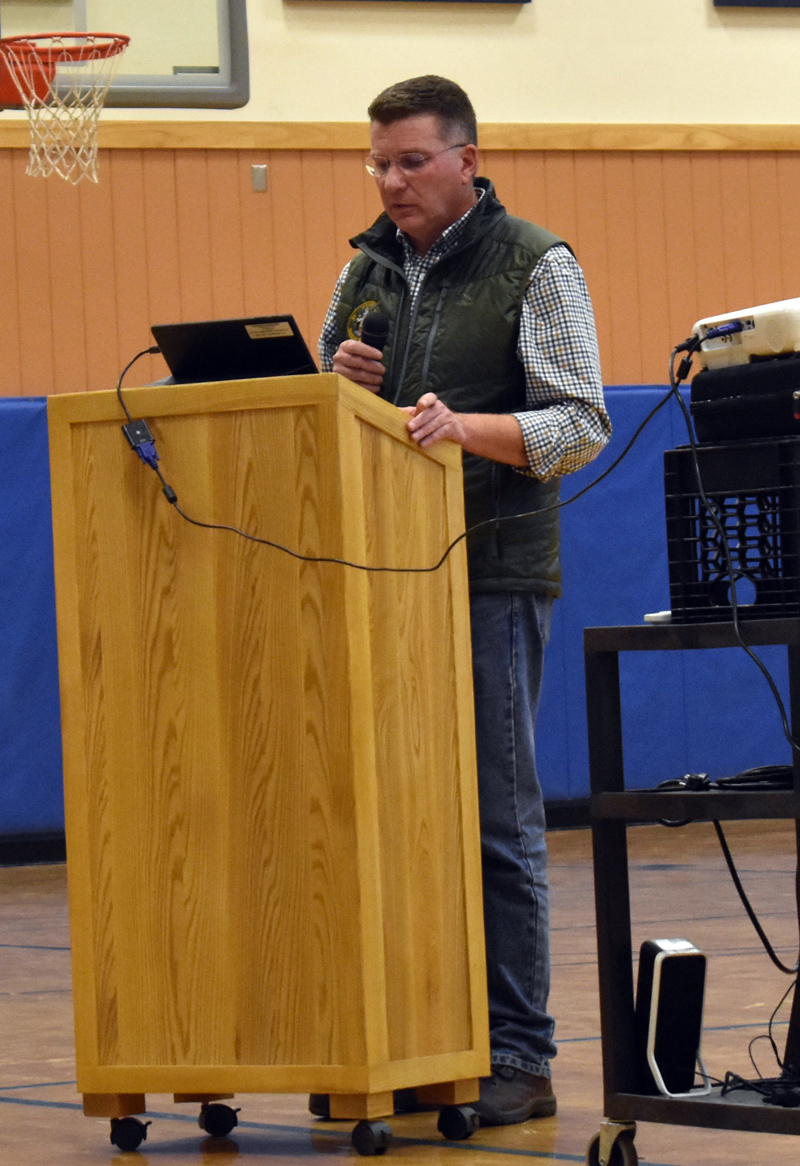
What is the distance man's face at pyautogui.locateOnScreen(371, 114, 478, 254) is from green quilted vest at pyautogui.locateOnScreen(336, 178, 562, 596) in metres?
0.05

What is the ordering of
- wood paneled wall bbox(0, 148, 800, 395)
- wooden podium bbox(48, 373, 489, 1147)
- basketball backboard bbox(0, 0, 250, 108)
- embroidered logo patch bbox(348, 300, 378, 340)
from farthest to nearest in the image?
wood paneled wall bbox(0, 148, 800, 395)
basketball backboard bbox(0, 0, 250, 108)
embroidered logo patch bbox(348, 300, 378, 340)
wooden podium bbox(48, 373, 489, 1147)

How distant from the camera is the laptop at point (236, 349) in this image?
2385mm

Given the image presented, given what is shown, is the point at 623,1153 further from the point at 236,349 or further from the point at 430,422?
the point at 236,349

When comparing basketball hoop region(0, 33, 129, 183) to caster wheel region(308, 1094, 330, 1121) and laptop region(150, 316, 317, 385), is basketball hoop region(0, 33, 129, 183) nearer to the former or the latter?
laptop region(150, 316, 317, 385)

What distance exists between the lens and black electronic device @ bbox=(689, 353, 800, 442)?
2100mm

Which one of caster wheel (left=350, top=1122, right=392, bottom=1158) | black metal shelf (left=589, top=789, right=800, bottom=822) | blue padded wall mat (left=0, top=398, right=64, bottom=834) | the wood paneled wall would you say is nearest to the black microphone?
black metal shelf (left=589, top=789, right=800, bottom=822)

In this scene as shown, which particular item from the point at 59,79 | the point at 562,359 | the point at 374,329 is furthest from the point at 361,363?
the point at 59,79

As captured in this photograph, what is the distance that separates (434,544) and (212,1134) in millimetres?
891

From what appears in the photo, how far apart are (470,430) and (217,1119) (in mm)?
1031

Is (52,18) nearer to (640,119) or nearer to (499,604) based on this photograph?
(640,119)

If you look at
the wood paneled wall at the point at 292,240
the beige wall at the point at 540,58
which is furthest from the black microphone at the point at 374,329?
the beige wall at the point at 540,58

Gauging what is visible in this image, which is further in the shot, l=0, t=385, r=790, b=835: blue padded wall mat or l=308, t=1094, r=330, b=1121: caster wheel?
l=0, t=385, r=790, b=835: blue padded wall mat

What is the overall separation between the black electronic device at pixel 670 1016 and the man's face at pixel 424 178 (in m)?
1.13

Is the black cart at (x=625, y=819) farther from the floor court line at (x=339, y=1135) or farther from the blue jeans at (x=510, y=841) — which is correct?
the blue jeans at (x=510, y=841)
